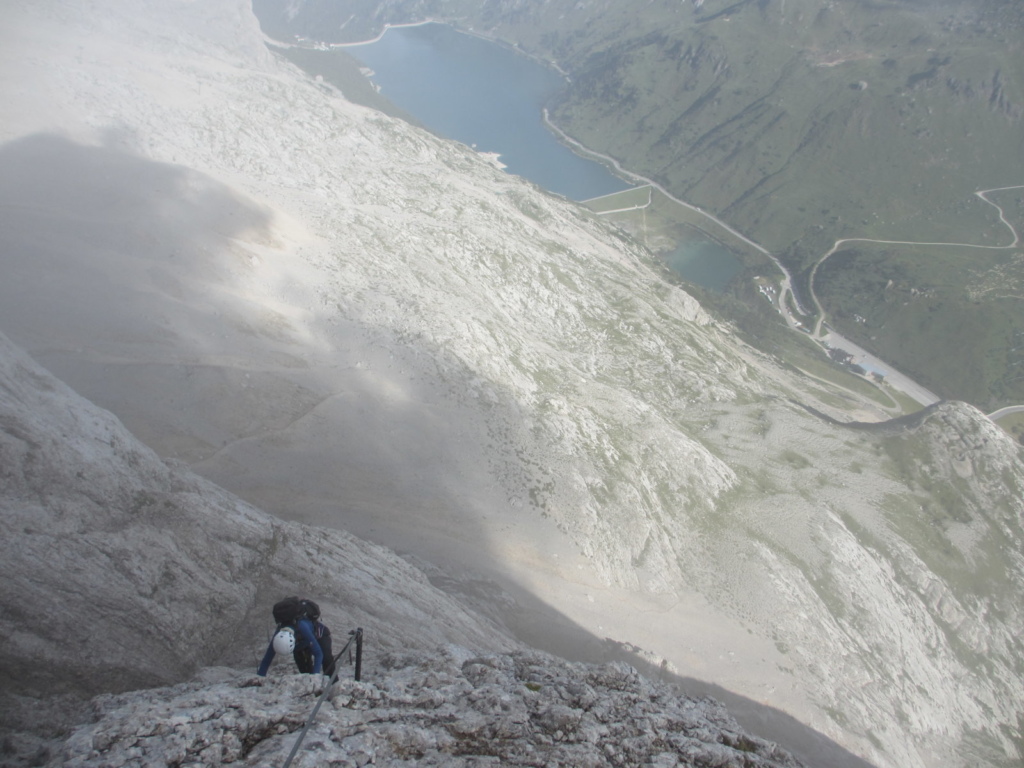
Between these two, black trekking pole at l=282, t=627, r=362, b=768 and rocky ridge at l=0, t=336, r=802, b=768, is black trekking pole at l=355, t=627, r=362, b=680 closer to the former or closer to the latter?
black trekking pole at l=282, t=627, r=362, b=768

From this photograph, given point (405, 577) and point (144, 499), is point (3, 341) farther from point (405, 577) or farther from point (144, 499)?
point (405, 577)

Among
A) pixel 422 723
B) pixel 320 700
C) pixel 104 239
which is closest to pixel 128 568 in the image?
pixel 320 700

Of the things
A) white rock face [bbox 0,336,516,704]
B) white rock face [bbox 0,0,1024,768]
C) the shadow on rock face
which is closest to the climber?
A: white rock face [bbox 0,336,516,704]

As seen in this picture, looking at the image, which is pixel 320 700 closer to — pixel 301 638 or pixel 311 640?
pixel 311 640

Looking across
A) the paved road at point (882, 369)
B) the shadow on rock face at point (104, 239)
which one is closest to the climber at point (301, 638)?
the shadow on rock face at point (104, 239)

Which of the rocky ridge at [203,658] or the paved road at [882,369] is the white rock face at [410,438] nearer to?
the rocky ridge at [203,658]

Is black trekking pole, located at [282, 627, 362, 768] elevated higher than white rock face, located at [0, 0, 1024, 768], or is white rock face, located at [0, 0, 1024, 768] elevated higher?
white rock face, located at [0, 0, 1024, 768]

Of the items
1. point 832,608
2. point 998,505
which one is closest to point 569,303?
point 832,608
